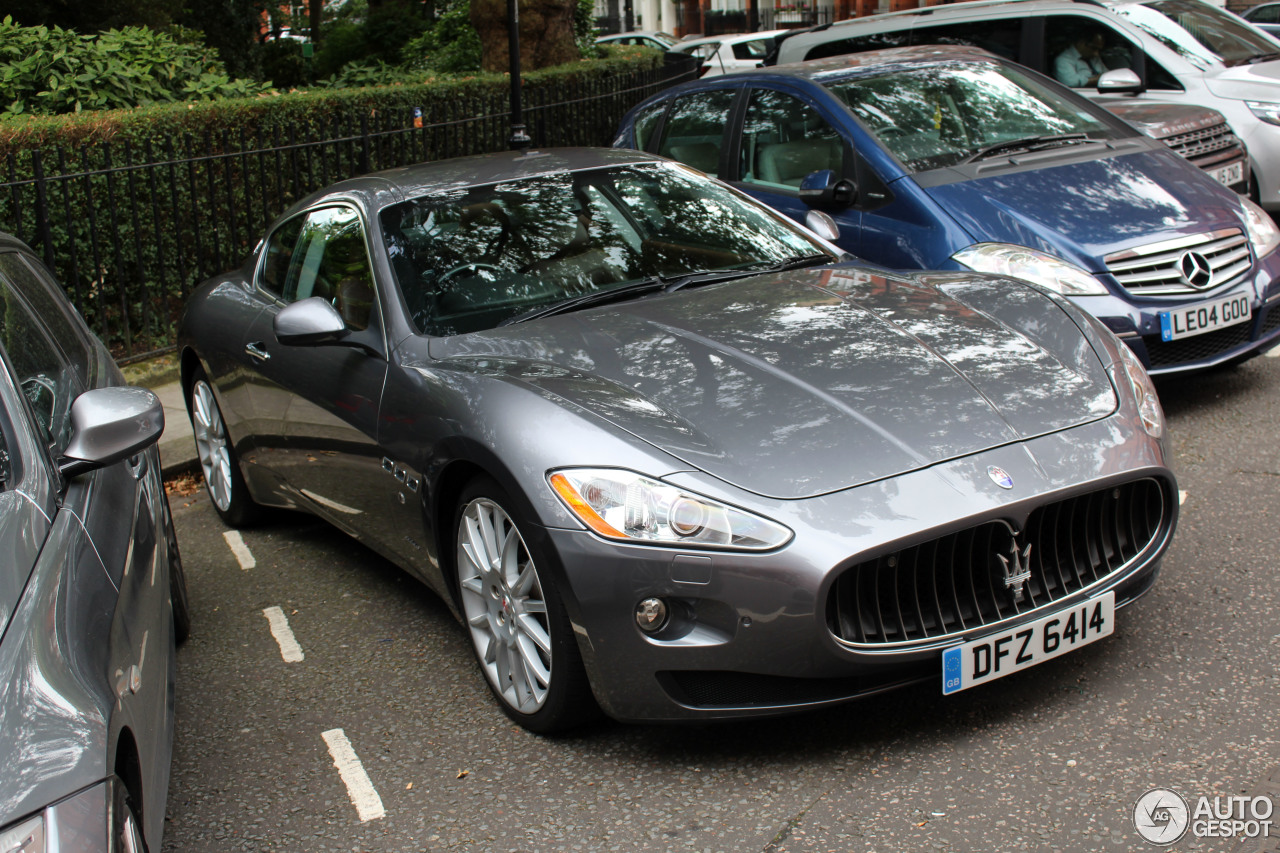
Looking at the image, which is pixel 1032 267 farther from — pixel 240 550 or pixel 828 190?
pixel 240 550

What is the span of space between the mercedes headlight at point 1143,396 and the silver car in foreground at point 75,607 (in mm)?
2529

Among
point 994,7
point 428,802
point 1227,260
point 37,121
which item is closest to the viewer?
point 428,802

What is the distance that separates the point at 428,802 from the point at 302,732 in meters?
0.64

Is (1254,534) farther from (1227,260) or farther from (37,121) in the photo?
(37,121)

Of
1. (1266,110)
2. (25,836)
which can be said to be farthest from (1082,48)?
(25,836)

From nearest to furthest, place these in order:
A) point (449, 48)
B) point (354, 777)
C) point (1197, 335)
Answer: point (354, 777) → point (1197, 335) → point (449, 48)

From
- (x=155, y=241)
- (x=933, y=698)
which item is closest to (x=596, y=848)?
(x=933, y=698)

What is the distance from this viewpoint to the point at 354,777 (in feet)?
10.7

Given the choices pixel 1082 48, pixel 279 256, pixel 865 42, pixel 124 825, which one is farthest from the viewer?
pixel 865 42

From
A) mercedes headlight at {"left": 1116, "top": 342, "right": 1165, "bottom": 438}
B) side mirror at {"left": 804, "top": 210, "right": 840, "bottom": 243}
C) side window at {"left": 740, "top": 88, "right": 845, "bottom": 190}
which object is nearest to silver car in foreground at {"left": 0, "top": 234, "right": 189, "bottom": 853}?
mercedes headlight at {"left": 1116, "top": 342, "right": 1165, "bottom": 438}

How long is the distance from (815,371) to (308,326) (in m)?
1.64

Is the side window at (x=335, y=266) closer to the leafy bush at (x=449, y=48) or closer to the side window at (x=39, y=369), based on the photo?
the side window at (x=39, y=369)

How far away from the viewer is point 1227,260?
213 inches

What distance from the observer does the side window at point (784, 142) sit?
6.30 m
